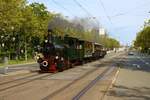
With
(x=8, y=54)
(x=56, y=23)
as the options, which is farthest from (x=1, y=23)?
(x=56, y=23)

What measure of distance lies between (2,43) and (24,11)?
10831mm

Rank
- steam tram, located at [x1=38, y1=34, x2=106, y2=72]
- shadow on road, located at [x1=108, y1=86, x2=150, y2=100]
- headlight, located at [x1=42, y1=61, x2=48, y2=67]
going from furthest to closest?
1. steam tram, located at [x1=38, y1=34, x2=106, y2=72]
2. headlight, located at [x1=42, y1=61, x2=48, y2=67]
3. shadow on road, located at [x1=108, y1=86, x2=150, y2=100]

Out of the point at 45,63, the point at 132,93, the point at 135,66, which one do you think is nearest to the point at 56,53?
the point at 45,63

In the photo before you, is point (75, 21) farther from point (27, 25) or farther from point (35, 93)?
point (35, 93)

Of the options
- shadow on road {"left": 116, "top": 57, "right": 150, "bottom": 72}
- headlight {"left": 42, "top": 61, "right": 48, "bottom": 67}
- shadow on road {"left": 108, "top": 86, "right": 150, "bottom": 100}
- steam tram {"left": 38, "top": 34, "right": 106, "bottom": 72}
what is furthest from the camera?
shadow on road {"left": 116, "top": 57, "right": 150, "bottom": 72}

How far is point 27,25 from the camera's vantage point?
70938 millimetres

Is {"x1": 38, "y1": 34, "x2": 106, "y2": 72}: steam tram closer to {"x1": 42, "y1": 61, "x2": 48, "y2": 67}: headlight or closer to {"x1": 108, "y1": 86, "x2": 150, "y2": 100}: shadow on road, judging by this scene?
{"x1": 42, "y1": 61, "x2": 48, "y2": 67}: headlight

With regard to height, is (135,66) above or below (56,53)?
below

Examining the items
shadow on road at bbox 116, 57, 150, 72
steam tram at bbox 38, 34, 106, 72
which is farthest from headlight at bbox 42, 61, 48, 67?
shadow on road at bbox 116, 57, 150, 72

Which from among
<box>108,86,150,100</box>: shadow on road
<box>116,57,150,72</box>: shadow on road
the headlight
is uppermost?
the headlight

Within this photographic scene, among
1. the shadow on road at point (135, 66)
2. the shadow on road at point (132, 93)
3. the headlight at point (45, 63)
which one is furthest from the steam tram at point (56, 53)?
the shadow on road at point (132, 93)

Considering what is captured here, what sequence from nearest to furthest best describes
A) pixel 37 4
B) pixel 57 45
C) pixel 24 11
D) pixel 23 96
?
Result: pixel 23 96 < pixel 57 45 < pixel 24 11 < pixel 37 4

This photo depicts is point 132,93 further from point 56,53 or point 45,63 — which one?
point 56,53

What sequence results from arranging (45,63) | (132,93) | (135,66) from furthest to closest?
(135,66)
(45,63)
(132,93)
